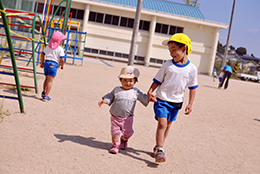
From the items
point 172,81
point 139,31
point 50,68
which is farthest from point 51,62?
point 139,31

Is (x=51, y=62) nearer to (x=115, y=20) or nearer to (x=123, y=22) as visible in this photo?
(x=115, y=20)

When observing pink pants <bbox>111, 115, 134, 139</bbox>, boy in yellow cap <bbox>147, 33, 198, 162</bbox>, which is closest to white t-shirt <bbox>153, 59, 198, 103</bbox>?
boy in yellow cap <bbox>147, 33, 198, 162</bbox>

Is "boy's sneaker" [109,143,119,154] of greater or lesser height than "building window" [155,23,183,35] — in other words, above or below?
below

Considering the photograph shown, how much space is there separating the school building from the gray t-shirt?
29087 millimetres

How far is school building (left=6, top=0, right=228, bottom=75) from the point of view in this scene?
33.0m

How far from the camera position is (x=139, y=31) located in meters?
33.9

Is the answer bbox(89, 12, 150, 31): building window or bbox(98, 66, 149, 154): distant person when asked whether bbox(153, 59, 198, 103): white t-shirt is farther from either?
bbox(89, 12, 150, 31): building window

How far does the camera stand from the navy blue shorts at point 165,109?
13.3ft

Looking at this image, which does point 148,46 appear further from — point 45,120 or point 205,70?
point 45,120

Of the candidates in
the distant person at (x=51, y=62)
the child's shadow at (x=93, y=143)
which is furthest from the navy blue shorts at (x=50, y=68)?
the child's shadow at (x=93, y=143)

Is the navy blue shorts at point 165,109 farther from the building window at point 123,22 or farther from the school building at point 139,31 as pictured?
the building window at point 123,22

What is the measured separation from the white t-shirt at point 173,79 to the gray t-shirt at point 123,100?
29 centimetres

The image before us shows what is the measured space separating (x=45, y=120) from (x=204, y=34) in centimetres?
3225

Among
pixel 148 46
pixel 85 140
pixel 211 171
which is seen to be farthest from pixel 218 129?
pixel 148 46
